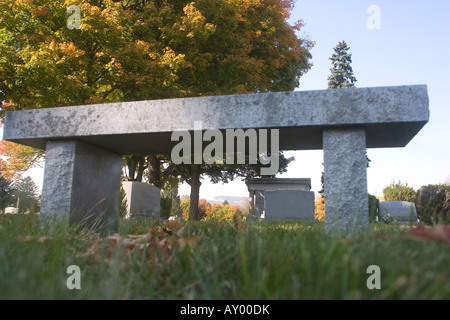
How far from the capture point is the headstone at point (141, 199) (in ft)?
33.6

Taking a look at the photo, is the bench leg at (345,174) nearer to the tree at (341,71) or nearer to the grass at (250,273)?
the grass at (250,273)

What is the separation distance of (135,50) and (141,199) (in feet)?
14.0

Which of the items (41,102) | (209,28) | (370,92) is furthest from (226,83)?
(370,92)

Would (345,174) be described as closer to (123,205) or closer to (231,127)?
(231,127)

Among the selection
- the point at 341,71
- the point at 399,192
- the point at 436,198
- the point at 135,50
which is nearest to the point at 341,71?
the point at 341,71

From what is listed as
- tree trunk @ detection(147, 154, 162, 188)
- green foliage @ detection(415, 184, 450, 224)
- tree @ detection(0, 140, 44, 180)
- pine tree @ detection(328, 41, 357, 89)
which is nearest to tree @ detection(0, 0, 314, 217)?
tree trunk @ detection(147, 154, 162, 188)

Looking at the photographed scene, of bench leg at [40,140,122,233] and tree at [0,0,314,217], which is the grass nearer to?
bench leg at [40,140,122,233]

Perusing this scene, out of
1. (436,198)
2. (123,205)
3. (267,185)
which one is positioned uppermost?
(267,185)

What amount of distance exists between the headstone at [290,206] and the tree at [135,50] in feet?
12.5

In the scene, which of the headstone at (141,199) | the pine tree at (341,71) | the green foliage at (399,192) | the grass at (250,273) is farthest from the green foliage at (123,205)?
the pine tree at (341,71)

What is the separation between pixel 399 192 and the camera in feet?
52.5

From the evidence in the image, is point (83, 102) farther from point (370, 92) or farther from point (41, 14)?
A: point (370, 92)

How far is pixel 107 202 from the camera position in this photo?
4.16 metres

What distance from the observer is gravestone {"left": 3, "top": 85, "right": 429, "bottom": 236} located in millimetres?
2994
